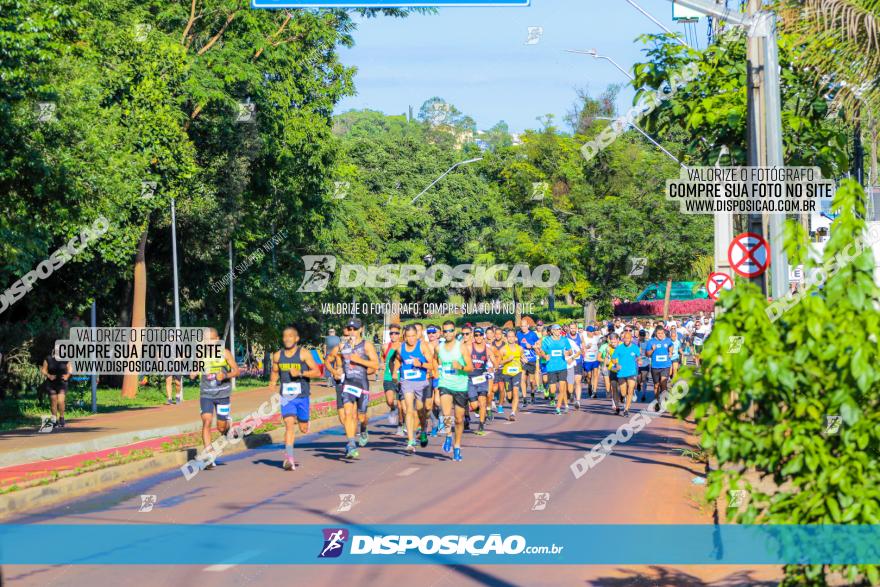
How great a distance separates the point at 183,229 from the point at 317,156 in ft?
16.0

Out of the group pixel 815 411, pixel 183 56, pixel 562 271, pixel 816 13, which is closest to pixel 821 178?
pixel 816 13

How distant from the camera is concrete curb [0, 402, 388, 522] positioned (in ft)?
43.5

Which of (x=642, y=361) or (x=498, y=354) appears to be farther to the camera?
(x=642, y=361)

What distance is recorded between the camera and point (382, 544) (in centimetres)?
1053

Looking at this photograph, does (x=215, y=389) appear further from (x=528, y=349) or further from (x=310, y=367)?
(x=528, y=349)

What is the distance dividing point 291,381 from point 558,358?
11523 mm

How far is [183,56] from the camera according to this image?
30562 mm

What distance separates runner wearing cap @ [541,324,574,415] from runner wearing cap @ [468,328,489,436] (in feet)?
13.0

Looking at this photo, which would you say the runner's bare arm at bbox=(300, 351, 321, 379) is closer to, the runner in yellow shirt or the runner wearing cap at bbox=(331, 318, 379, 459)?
the runner wearing cap at bbox=(331, 318, 379, 459)

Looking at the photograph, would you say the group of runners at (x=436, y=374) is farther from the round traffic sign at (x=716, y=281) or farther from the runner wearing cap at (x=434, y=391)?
the round traffic sign at (x=716, y=281)

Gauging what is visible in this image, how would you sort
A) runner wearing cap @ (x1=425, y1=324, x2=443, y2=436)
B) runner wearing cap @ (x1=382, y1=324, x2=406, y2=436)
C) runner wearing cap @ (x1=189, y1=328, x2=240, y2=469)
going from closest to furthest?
runner wearing cap @ (x1=189, y1=328, x2=240, y2=469), runner wearing cap @ (x1=425, y1=324, x2=443, y2=436), runner wearing cap @ (x1=382, y1=324, x2=406, y2=436)

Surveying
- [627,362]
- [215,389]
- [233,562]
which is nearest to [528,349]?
[627,362]

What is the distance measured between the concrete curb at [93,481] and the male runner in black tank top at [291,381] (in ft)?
6.63

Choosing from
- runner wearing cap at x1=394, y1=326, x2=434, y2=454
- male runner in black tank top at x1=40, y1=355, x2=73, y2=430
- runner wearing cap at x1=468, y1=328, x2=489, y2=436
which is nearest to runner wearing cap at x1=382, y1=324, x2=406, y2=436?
runner wearing cap at x1=468, y1=328, x2=489, y2=436
